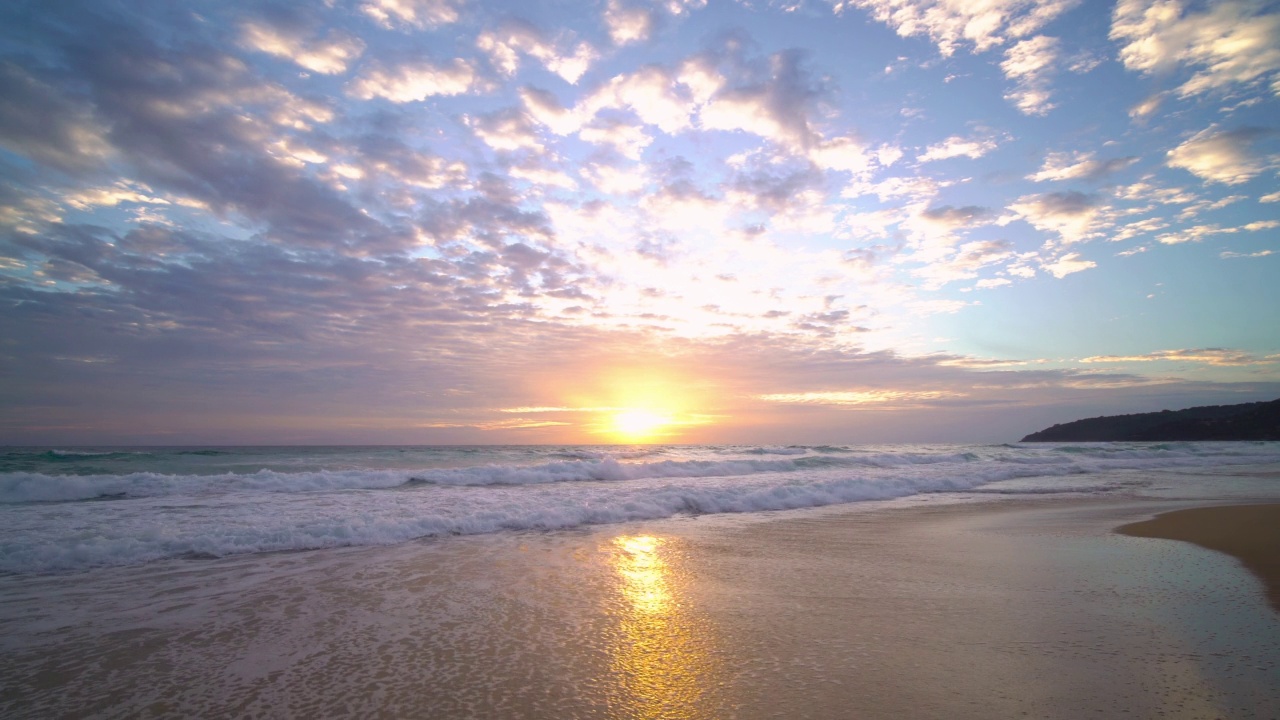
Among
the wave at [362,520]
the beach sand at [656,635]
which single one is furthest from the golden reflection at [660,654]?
the wave at [362,520]

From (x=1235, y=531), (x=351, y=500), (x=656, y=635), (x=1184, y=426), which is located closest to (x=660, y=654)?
(x=656, y=635)

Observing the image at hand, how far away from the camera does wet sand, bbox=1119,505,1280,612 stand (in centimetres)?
715

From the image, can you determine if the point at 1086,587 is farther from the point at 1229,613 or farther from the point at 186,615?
the point at 186,615

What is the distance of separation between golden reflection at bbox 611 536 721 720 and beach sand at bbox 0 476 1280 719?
0.9 inches

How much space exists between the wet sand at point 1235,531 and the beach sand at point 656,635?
0.33 m

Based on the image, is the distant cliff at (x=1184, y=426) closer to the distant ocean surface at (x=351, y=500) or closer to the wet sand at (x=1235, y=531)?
the distant ocean surface at (x=351, y=500)

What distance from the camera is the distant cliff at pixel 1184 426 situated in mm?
60250

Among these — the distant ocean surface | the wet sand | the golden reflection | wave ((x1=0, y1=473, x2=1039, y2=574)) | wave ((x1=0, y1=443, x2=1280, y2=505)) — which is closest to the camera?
the golden reflection

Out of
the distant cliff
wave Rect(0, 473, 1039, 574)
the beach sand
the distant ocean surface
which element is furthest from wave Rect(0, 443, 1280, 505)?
the distant cliff

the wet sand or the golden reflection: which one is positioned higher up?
the golden reflection

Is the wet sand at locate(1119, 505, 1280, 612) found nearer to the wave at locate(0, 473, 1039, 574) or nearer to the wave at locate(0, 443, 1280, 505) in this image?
the wave at locate(0, 473, 1039, 574)

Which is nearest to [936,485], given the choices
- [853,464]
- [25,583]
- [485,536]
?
[853,464]

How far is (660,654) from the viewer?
4453mm

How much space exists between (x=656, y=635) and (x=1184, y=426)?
89.4 meters
